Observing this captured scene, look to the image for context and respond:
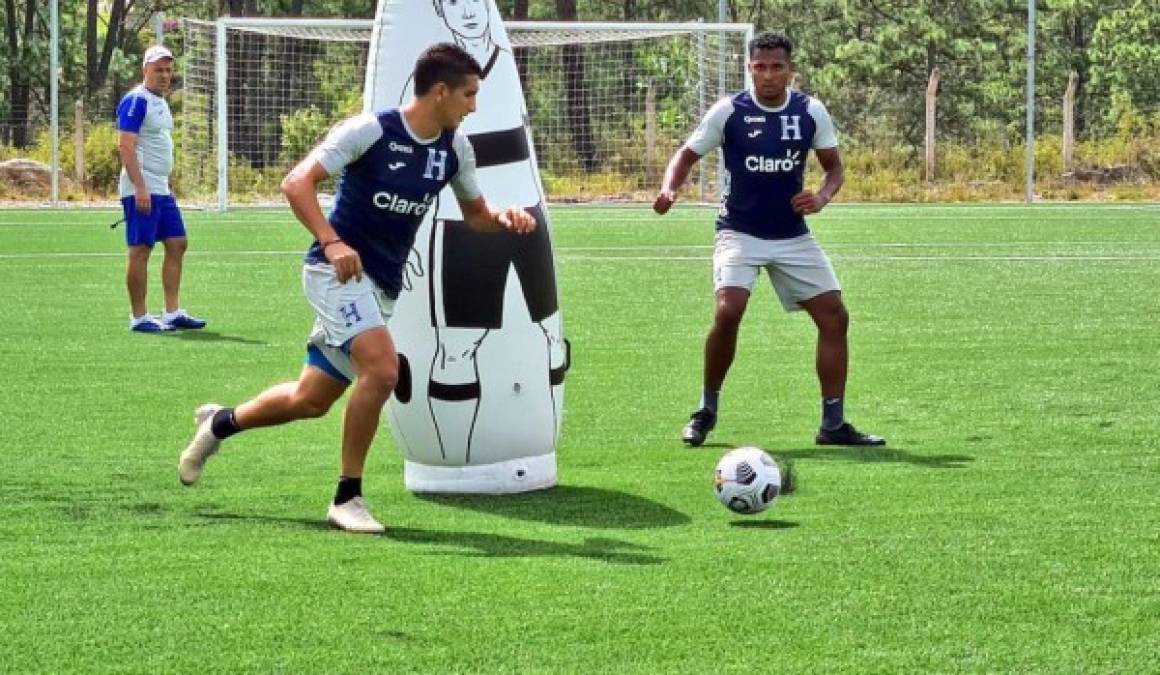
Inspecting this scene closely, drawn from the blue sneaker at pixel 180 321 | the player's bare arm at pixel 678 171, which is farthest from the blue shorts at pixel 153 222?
the player's bare arm at pixel 678 171

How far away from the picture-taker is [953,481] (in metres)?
8.92

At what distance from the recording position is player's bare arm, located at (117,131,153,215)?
1586 centimetres

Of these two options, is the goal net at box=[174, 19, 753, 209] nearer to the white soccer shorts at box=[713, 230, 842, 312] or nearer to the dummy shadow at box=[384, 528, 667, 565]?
the white soccer shorts at box=[713, 230, 842, 312]

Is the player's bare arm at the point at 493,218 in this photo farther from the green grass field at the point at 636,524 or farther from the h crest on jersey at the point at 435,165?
the green grass field at the point at 636,524

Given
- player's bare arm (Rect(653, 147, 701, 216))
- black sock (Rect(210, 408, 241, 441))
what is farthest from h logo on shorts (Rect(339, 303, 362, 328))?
player's bare arm (Rect(653, 147, 701, 216))

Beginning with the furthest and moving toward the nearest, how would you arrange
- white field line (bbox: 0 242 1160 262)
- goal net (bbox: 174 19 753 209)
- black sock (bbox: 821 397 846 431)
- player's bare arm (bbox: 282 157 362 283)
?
goal net (bbox: 174 19 753 209) → white field line (bbox: 0 242 1160 262) → black sock (bbox: 821 397 846 431) → player's bare arm (bbox: 282 157 362 283)

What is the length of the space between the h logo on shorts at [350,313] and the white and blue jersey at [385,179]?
203mm

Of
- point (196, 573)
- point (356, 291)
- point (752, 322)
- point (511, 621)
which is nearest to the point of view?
point (511, 621)

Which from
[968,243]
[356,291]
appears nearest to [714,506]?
[356,291]

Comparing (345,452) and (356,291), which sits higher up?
(356,291)

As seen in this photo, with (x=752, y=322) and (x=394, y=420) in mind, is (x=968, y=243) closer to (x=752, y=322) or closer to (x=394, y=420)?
(x=752, y=322)

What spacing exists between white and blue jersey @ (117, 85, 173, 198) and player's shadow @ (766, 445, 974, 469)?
7.59m

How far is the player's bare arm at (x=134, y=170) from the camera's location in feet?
52.0

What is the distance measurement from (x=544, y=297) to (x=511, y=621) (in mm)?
2977
